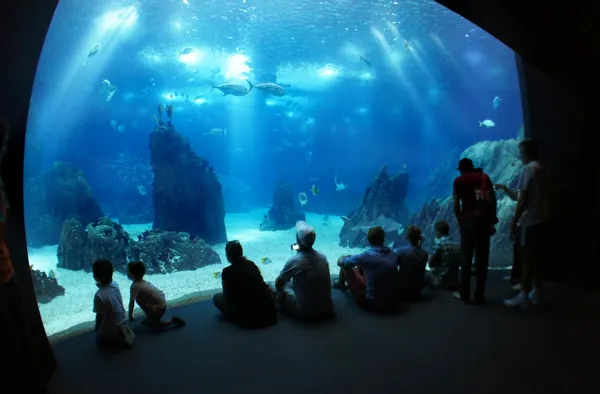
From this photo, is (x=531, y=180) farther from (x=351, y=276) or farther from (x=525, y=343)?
(x=351, y=276)

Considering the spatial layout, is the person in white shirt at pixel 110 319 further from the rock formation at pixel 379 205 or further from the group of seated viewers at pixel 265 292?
the rock formation at pixel 379 205

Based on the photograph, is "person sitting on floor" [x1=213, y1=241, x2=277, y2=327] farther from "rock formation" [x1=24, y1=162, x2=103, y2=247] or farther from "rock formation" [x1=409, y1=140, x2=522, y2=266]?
"rock formation" [x1=24, y1=162, x2=103, y2=247]

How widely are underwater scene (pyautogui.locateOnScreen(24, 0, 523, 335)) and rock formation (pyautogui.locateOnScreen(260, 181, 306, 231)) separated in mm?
106

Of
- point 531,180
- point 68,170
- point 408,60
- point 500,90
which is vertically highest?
point 408,60

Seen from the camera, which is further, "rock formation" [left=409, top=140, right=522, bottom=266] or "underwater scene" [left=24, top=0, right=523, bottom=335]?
"underwater scene" [left=24, top=0, right=523, bottom=335]

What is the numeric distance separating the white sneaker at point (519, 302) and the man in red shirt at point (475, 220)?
317mm

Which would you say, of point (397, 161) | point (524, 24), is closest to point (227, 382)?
point (524, 24)

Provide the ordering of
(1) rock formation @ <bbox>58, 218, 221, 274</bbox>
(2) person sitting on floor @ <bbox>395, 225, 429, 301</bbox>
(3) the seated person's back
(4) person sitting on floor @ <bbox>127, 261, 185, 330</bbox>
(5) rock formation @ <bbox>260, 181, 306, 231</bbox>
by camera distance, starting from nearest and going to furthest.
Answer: (4) person sitting on floor @ <bbox>127, 261, 185, 330</bbox>
(3) the seated person's back
(2) person sitting on floor @ <bbox>395, 225, 429, 301</bbox>
(1) rock formation @ <bbox>58, 218, 221, 274</bbox>
(5) rock formation @ <bbox>260, 181, 306, 231</bbox>

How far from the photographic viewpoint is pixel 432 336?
12.5 feet

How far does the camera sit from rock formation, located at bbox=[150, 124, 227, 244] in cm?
1327

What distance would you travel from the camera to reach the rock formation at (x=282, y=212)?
1919 centimetres

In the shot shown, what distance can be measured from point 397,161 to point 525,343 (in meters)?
30.1

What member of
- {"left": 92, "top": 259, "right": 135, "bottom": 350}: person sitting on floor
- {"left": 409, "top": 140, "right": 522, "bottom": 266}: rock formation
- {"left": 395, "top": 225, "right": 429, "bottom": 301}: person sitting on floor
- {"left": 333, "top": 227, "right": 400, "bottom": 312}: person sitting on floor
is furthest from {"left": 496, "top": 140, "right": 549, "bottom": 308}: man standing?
{"left": 92, "top": 259, "right": 135, "bottom": 350}: person sitting on floor

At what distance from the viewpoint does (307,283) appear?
4.31 metres
